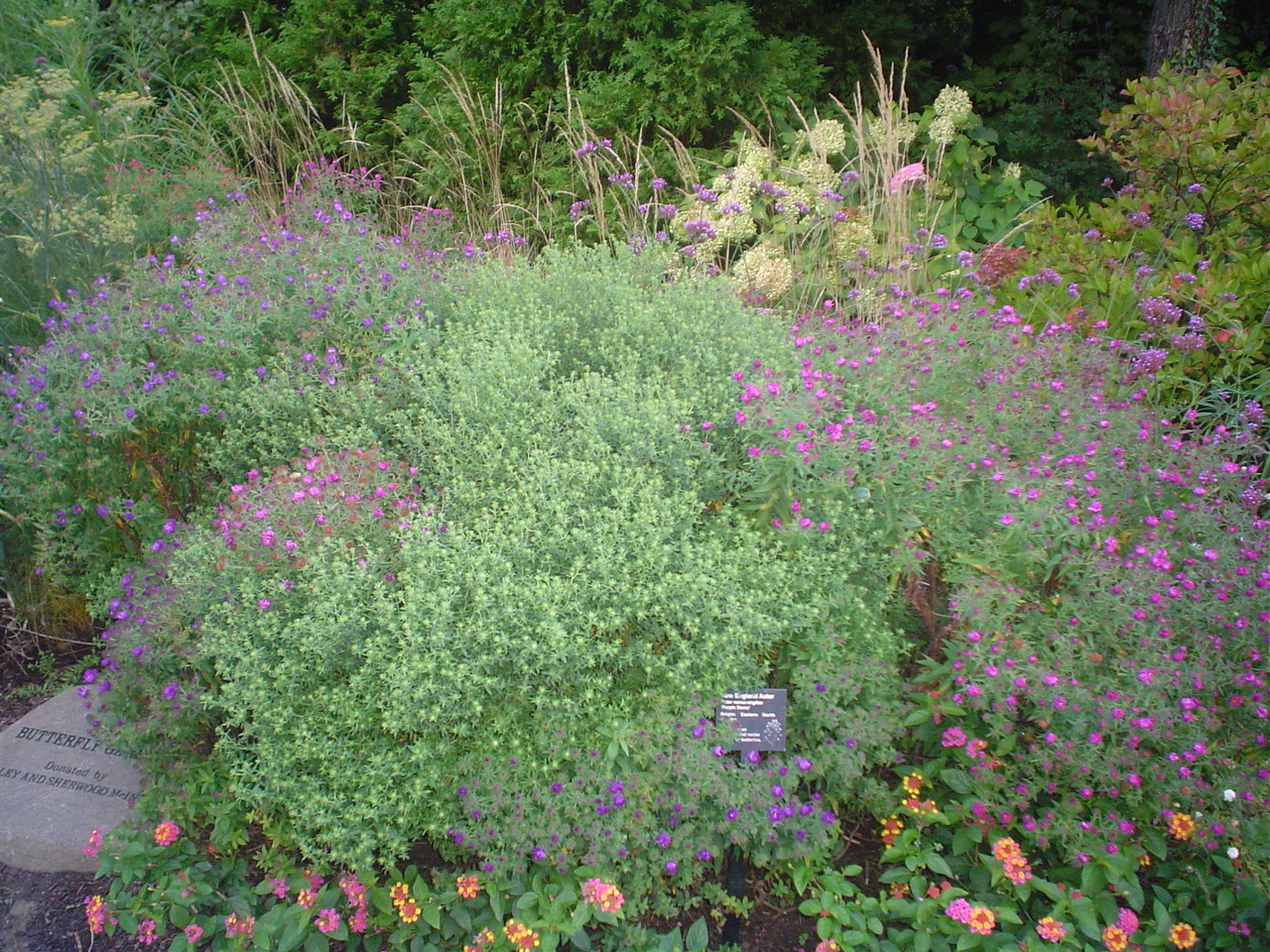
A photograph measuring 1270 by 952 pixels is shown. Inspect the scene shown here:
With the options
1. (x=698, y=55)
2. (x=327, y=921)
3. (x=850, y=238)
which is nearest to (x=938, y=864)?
(x=327, y=921)

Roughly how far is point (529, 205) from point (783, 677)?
415 centimetres

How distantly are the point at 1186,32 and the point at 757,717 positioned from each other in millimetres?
5619

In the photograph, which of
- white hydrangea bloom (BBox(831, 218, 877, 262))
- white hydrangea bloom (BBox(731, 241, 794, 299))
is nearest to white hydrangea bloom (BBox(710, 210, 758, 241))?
white hydrangea bloom (BBox(731, 241, 794, 299))

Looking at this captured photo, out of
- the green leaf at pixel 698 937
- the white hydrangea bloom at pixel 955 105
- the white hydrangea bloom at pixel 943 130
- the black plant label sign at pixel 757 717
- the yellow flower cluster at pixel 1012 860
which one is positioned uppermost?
the white hydrangea bloom at pixel 955 105

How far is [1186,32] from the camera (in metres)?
5.47

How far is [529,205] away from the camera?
5.70 metres

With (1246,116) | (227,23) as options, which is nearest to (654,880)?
(1246,116)

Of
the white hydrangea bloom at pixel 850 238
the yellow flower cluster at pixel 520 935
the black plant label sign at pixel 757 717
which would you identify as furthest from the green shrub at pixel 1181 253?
the yellow flower cluster at pixel 520 935

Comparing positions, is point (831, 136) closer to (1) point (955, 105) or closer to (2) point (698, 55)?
(1) point (955, 105)

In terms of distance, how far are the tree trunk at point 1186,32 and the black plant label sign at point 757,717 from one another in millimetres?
5232

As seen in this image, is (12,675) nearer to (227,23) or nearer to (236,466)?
(236,466)

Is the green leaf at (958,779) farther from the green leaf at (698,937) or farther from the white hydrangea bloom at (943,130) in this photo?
the white hydrangea bloom at (943,130)

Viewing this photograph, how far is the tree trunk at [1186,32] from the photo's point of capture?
5418mm

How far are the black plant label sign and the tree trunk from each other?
17.2ft
